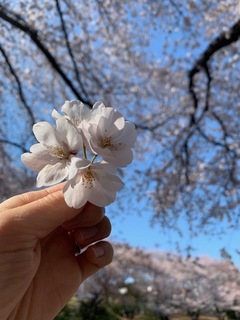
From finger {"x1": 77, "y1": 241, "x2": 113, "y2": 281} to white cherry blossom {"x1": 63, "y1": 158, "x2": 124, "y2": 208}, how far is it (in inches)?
6.1

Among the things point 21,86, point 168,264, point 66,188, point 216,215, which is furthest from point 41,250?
point 168,264

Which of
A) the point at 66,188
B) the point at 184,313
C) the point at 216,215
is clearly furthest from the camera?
the point at 184,313

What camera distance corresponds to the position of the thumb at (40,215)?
2.33ft

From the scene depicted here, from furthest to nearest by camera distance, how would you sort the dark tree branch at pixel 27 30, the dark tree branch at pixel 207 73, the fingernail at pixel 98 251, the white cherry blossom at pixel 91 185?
the dark tree branch at pixel 207 73, the dark tree branch at pixel 27 30, the fingernail at pixel 98 251, the white cherry blossom at pixel 91 185

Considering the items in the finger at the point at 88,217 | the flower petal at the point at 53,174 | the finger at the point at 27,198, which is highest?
the flower petal at the point at 53,174

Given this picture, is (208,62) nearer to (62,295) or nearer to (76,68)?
(76,68)

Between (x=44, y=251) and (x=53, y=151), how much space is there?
9.9 inches

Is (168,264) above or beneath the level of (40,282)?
beneath

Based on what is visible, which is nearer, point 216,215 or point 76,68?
point 76,68

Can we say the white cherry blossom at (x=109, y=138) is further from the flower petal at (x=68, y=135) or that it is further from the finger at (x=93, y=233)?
the finger at (x=93, y=233)

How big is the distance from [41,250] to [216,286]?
7.71 metres

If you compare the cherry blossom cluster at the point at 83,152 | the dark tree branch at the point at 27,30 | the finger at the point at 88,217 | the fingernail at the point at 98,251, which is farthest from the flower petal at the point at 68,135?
the dark tree branch at the point at 27,30

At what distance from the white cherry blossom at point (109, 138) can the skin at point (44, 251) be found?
108mm

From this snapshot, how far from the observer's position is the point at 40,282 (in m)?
0.87
